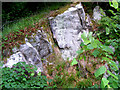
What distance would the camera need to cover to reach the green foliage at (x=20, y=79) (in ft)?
8.96

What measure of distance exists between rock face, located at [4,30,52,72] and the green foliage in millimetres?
437

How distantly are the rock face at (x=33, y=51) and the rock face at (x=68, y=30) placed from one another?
24.1 inches

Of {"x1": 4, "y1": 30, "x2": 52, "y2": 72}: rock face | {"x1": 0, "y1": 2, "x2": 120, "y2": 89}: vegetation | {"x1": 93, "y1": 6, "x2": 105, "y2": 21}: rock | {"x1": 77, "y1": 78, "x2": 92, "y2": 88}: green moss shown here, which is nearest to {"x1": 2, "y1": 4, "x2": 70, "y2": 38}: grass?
{"x1": 0, "y1": 2, "x2": 120, "y2": 89}: vegetation

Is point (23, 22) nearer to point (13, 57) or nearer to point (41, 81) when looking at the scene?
point (13, 57)

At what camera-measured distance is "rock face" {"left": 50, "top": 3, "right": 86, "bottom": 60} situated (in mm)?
4547

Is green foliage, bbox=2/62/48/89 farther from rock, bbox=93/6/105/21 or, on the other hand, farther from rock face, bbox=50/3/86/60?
rock, bbox=93/6/105/21

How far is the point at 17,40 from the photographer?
404cm

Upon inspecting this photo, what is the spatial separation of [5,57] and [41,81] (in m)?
1.67

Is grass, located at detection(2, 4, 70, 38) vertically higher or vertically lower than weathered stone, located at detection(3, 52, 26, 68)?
higher

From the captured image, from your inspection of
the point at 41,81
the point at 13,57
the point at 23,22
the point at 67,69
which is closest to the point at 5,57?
the point at 13,57

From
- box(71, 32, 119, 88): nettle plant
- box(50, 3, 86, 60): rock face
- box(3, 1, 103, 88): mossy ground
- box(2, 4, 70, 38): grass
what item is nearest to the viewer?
box(71, 32, 119, 88): nettle plant

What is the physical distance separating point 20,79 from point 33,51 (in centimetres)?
124

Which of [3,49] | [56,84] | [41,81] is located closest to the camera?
[41,81]

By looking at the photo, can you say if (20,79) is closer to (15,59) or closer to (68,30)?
(15,59)
